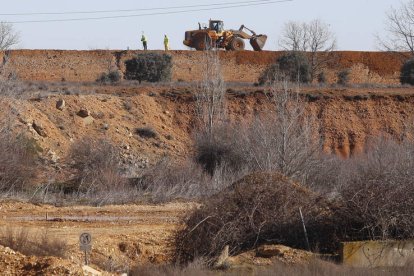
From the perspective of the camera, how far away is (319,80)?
72.4 meters

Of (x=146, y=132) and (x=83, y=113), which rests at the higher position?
(x=83, y=113)

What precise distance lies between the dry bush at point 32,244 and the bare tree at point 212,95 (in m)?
34.3

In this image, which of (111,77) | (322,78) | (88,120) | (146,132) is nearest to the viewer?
(88,120)

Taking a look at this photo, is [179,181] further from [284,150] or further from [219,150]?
[219,150]

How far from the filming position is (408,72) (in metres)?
67.8

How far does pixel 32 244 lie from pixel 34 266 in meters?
2.87

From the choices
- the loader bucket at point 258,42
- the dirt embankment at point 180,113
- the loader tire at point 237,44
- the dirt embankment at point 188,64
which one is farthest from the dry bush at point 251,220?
the loader bucket at point 258,42

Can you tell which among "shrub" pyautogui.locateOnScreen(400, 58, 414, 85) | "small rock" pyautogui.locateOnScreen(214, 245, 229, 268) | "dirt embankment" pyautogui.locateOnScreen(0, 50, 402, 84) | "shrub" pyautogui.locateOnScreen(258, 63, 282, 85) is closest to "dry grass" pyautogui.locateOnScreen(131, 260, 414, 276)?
"small rock" pyautogui.locateOnScreen(214, 245, 229, 268)

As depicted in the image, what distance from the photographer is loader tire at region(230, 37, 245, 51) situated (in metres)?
77.6

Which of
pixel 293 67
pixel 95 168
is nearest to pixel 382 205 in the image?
pixel 95 168

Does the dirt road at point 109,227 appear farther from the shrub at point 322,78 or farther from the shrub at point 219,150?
the shrub at point 322,78

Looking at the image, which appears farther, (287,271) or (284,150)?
(284,150)

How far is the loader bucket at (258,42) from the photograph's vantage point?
260ft

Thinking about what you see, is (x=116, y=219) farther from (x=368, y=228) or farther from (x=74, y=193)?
(x=368, y=228)
